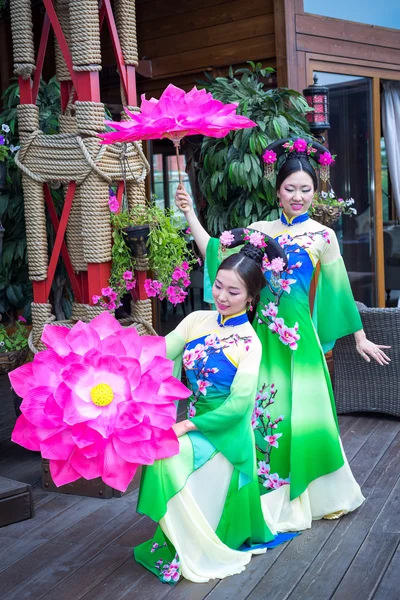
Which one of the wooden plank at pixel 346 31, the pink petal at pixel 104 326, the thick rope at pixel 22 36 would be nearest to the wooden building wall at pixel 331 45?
the wooden plank at pixel 346 31

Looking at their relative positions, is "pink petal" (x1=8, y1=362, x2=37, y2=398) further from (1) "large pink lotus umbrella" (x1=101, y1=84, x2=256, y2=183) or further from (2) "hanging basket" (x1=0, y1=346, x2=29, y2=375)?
(2) "hanging basket" (x1=0, y1=346, x2=29, y2=375)

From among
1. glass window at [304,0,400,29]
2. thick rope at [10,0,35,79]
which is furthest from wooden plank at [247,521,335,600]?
glass window at [304,0,400,29]

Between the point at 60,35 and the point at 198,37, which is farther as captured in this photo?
the point at 198,37

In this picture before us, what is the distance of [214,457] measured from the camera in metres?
2.43

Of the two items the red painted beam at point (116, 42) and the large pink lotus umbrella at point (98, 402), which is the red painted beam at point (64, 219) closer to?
the red painted beam at point (116, 42)

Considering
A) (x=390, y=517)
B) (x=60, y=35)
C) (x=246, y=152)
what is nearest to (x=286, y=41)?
(x=246, y=152)

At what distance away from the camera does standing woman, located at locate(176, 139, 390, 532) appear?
9.41 ft

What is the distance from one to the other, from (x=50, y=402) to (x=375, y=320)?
8.63 ft

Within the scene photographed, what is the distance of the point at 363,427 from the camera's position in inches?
161

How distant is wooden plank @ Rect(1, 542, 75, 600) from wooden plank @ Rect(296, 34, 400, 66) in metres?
3.54

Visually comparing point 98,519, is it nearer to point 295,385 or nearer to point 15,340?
point 295,385

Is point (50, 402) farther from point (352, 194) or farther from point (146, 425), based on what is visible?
point (352, 194)

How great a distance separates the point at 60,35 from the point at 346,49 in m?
2.72

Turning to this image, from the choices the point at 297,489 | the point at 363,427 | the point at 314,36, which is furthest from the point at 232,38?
the point at 297,489
